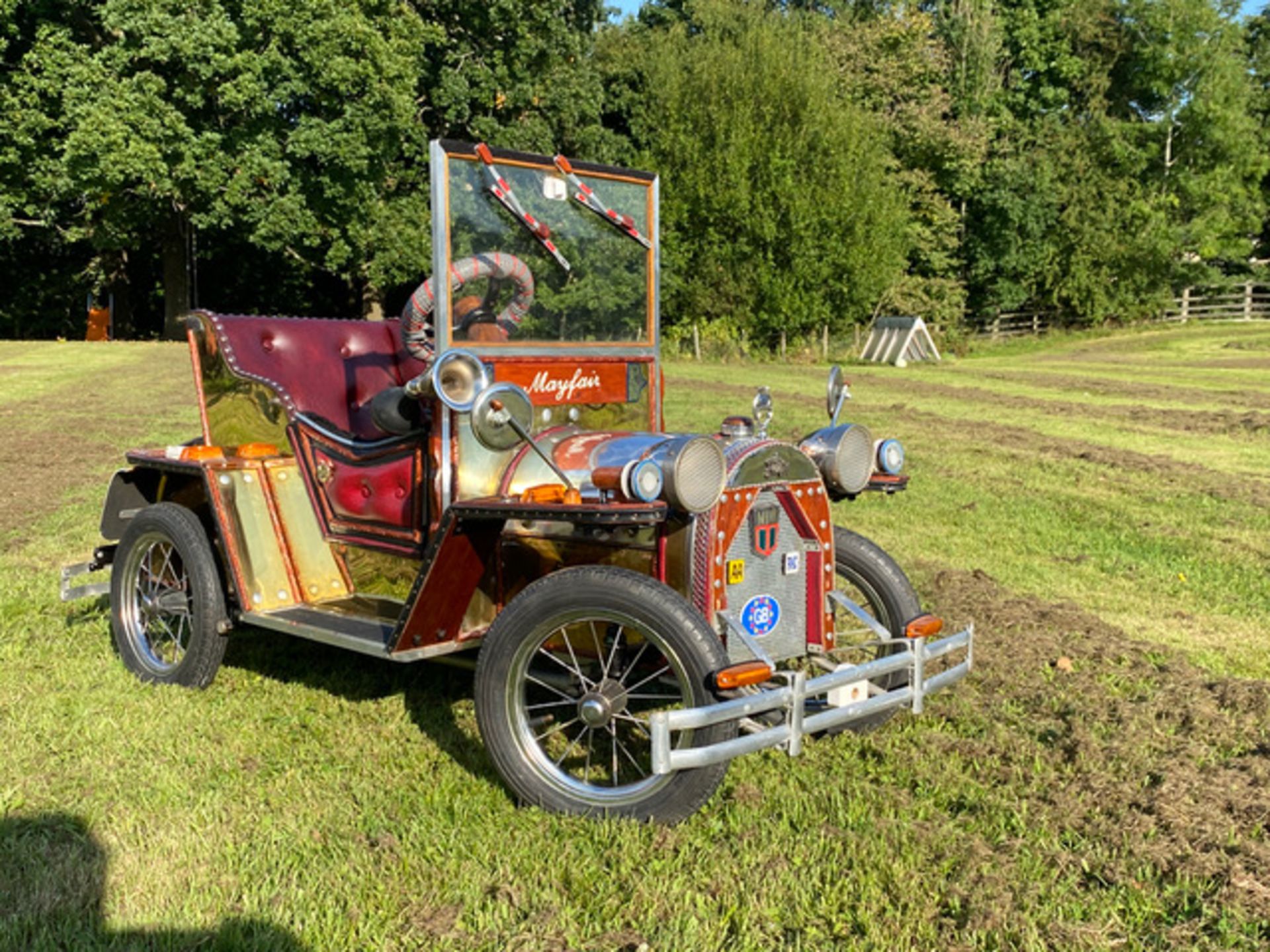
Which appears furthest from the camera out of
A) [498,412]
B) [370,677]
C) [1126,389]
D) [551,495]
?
[1126,389]

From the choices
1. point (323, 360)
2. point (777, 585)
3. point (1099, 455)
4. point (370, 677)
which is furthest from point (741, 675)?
point (1099, 455)

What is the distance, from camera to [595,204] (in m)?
4.43

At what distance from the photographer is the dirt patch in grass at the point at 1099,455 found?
9.56m

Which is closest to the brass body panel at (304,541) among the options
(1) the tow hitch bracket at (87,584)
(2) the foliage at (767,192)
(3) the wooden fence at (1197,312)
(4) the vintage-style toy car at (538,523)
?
(4) the vintage-style toy car at (538,523)

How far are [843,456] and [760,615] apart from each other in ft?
2.24

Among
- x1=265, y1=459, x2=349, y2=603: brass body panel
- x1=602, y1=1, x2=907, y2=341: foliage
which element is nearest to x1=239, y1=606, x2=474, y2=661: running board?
x1=265, y1=459, x2=349, y2=603: brass body panel

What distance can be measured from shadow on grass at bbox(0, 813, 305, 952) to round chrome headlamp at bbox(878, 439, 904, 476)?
2.63m

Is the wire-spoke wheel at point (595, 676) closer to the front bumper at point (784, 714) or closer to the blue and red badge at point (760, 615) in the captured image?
the front bumper at point (784, 714)

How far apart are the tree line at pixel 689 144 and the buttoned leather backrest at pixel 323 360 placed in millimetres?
20780

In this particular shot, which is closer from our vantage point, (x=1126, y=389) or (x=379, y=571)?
(x=379, y=571)

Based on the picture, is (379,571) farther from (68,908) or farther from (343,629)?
(68,908)

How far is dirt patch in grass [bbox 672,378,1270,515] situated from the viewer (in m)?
9.56

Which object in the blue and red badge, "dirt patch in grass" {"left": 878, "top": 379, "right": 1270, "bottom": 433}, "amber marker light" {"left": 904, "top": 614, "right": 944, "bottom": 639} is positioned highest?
the blue and red badge

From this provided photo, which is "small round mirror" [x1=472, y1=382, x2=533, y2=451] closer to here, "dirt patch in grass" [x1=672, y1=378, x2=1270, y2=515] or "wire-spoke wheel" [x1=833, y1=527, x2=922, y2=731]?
"wire-spoke wheel" [x1=833, y1=527, x2=922, y2=731]
